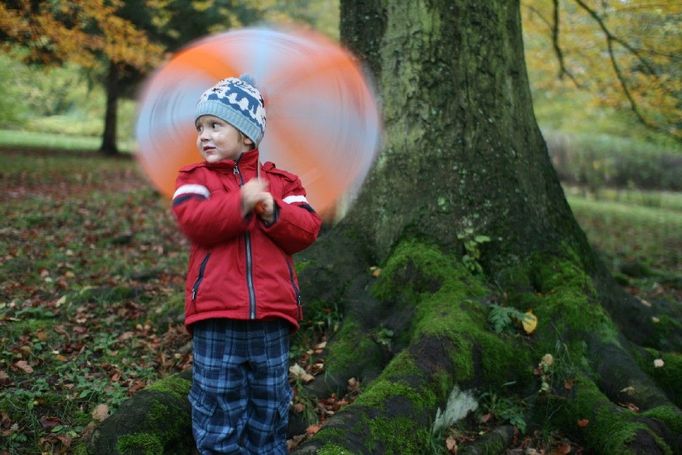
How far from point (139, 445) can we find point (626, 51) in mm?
13771

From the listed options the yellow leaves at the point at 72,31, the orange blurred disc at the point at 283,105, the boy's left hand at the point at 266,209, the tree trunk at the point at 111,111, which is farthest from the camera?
the tree trunk at the point at 111,111

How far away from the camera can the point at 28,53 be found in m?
13.8

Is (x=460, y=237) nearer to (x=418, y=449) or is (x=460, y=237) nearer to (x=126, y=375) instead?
(x=418, y=449)

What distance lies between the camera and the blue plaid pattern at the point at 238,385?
9.18ft

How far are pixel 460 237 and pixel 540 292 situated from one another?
0.73m

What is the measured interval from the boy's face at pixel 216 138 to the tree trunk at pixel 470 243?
171cm

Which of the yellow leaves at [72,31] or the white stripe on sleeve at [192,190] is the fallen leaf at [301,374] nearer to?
the white stripe on sleeve at [192,190]

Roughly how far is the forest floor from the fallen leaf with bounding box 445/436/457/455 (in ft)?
0.04

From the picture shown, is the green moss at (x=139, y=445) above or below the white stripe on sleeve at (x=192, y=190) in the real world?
below

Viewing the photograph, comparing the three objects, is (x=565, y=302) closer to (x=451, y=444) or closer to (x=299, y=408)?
(x=451, y=444)

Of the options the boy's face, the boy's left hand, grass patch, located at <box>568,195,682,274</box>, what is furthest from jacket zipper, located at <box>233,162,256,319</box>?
grass patch, located at <box>568,195,682,274</box>

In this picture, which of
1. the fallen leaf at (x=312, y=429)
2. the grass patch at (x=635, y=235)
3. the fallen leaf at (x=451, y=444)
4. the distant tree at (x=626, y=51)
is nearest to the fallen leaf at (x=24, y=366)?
the fallen leaf at (x=312, y=429)

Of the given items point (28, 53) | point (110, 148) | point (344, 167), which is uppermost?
point (28, 53)

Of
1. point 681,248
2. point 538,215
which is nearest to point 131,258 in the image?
point 538,215
